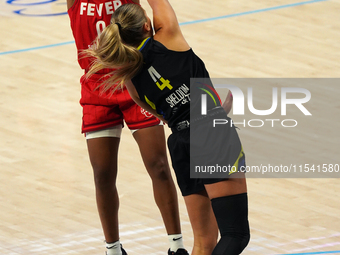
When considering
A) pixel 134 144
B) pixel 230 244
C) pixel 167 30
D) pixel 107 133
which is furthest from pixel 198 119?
pixel 134 144

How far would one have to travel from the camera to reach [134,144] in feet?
19.5

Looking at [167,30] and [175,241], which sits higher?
[167,30]

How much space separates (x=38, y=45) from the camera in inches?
320

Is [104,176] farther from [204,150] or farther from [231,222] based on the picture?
[231,222]

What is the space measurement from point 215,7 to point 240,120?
10.6ft

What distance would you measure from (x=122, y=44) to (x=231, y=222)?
97 centimetres

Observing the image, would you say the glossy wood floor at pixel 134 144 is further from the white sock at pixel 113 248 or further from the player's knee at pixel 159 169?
the player's knee at pixel 159 169

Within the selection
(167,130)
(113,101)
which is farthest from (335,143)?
(113,101)

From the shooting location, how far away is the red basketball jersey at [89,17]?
13.2 feet

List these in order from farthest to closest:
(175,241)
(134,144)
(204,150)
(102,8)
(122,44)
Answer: (134,144) → (175,241) → (102,8) → (204,150) → (122,44)

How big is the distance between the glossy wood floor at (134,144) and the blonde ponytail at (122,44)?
59.5 inches

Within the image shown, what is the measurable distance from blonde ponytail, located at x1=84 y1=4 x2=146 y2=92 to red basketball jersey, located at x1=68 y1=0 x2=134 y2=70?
0.70 metres

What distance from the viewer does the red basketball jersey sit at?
13.2ft

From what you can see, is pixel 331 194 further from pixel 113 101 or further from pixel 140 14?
pixel 140 14
